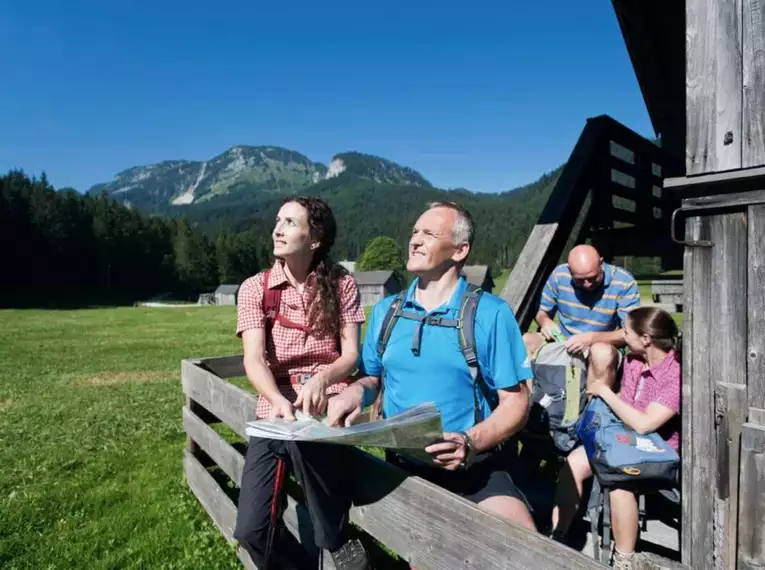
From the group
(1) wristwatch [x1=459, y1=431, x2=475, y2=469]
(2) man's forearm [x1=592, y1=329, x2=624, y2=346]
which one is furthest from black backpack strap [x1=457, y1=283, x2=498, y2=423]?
(2) man's forearm [x1=592, y1=329, x2=624, y2=346]

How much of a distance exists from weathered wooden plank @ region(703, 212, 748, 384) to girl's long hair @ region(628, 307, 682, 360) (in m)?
0.90

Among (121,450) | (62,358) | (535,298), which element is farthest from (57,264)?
(535,298)

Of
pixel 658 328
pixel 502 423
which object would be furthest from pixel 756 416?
pixel 658 328

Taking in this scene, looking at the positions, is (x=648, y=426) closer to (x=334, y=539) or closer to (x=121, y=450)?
(x=334, y=539)

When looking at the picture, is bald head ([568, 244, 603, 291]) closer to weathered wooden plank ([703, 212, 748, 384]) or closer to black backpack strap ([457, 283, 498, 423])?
weathered wooden plank ([703, 212, 748, 384])

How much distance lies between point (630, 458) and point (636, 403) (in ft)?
1.62

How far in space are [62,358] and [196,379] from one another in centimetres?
1545

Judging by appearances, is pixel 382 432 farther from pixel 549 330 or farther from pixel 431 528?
pixel 549 330

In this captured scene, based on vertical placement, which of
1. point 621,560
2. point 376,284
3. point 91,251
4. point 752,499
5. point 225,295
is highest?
point 91,251

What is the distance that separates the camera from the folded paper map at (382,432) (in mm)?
2160

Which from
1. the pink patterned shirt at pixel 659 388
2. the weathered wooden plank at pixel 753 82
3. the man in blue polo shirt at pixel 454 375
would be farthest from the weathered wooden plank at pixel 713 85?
the pink patterned shirt at pixel 659 388

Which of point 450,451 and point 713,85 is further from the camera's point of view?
point 713,85

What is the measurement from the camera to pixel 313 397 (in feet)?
8.93

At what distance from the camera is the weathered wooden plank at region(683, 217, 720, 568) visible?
2.61 metres
